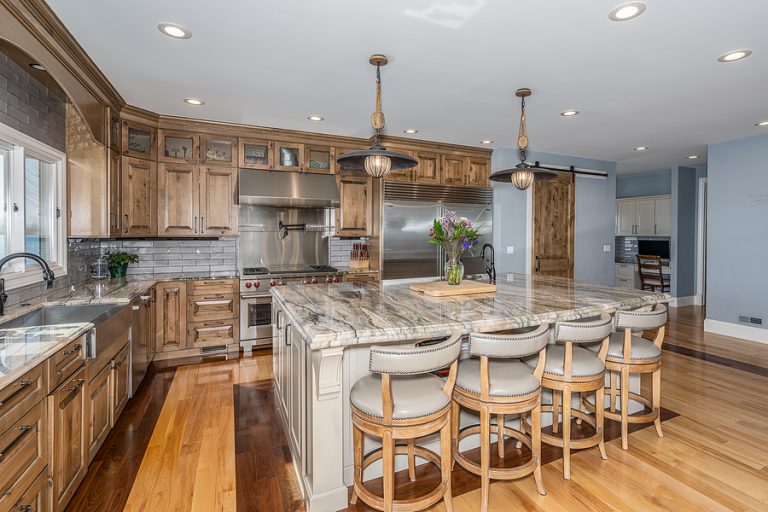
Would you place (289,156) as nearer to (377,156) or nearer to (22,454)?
(377,156)

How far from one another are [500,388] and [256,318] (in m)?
3.18

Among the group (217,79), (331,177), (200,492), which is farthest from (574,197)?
(200,492)

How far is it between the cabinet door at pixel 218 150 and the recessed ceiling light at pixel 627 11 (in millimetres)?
3726

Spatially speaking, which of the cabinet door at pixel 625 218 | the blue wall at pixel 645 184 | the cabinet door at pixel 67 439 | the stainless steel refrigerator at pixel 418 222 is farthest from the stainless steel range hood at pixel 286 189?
the blue wall at pixel 645 184

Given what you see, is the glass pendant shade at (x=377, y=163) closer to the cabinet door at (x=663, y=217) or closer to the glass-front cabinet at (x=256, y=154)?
the glass-front cabinet at (x=256, y=154)

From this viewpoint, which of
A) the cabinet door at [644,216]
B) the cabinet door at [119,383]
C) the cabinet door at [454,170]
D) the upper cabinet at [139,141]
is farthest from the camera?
the cabinet door at [644,216]

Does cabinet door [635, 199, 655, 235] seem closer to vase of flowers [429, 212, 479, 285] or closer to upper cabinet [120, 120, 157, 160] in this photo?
vase of flowers [429, 212, 479, 285]

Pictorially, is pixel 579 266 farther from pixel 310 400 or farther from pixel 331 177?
pixel 310 400

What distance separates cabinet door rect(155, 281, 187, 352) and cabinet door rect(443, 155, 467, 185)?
11.3 ft

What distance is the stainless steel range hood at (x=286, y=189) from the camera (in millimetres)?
4375

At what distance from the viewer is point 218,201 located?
443cm

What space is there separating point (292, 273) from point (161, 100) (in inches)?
82.9

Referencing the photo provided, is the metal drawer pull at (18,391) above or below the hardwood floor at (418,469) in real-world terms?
above

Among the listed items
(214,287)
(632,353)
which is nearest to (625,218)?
(632,353)
